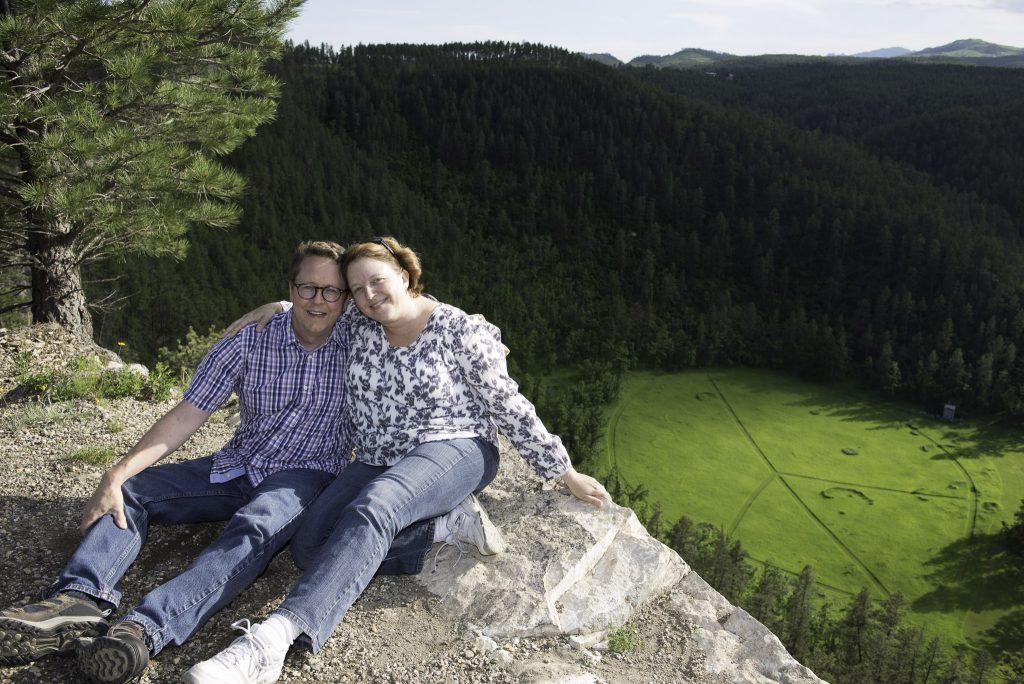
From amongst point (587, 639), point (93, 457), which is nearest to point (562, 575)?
point (587, 639)

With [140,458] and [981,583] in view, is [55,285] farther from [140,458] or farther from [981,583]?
[981,583]

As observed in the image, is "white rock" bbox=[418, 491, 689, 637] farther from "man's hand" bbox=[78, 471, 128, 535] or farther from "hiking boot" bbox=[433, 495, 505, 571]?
"man's hand" bbox=[78, 471, 128, 535]

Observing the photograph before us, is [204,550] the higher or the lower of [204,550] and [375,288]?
the lower

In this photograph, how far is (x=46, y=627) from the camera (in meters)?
3.18

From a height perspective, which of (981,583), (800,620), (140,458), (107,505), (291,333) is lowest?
(981,583)

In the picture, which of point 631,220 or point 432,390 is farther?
point 631,220

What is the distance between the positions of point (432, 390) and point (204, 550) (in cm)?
135

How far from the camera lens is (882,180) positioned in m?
91.8

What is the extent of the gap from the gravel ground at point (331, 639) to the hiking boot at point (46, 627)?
127 millimetres

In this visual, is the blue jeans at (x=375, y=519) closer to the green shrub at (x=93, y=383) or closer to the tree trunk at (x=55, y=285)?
the green shrub at (x=93, y=383)

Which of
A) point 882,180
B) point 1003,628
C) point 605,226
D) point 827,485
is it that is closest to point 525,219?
point 605,226

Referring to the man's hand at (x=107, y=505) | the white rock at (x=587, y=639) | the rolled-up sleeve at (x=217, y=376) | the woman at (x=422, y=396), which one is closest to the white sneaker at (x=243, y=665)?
the woman at (x=422, y=396)

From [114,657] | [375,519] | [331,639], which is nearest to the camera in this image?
[114,657]

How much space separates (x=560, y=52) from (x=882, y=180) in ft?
177
